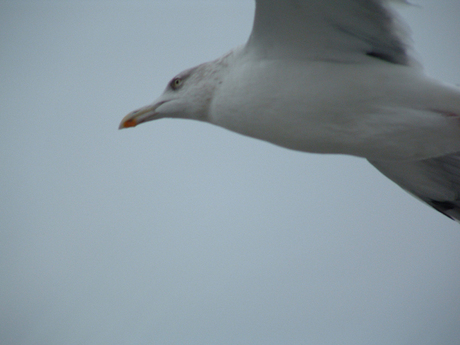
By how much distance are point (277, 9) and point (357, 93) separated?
386mm

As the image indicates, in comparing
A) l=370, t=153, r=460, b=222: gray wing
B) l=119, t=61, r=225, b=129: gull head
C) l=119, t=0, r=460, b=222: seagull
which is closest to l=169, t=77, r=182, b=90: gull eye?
l=119, t=61, r=225, b=129: gull head

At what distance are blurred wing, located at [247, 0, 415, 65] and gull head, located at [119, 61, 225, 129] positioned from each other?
0.77 feet

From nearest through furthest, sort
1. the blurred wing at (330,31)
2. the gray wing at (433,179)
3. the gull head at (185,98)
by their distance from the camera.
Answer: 1. the blurred wing at (330,31)
2. the gull head at (185,98)
3. the gray wing at (433,179)

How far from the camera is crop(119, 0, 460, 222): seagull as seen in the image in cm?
171

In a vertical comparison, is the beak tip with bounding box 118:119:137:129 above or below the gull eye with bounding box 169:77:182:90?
below

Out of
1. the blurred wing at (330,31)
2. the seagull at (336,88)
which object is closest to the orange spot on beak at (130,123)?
the seagull at (336,88)

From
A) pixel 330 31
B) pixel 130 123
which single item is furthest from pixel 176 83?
pixel 330 31

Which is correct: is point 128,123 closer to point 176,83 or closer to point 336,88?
point 176,83

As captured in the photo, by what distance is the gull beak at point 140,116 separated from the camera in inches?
84.4

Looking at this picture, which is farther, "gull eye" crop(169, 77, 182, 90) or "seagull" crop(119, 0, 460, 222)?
"gull eye" crop(169, 77, 182, 90)

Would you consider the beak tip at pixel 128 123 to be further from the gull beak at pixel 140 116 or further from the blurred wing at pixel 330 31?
the blurred wing at pixel 330 31

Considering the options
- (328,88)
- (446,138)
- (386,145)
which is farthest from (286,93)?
(446,138)

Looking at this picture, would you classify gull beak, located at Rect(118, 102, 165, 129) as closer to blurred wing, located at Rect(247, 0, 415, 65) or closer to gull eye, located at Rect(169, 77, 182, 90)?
gull eye, located at Rect(169, 77, 182, 90)

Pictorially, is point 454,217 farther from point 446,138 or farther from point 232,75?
point 232,75
